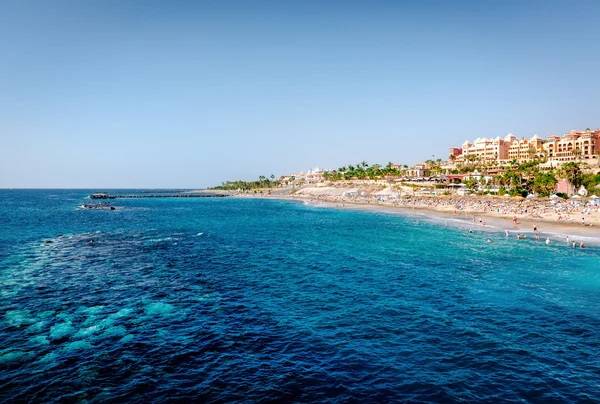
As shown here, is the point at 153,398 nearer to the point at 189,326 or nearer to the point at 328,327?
the point at 189,326

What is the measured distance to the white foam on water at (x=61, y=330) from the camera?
1959 cm

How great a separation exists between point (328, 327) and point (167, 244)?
35257 millimetres

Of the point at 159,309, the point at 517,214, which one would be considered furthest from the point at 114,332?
the point at 517,214

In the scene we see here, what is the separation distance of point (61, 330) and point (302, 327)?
14027mm

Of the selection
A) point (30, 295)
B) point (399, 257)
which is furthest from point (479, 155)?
point (30, 295)

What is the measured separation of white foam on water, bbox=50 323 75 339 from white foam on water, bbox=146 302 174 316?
4.37 m

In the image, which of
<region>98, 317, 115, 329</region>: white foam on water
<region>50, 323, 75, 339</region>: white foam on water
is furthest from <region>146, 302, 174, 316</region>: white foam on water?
<region>50, 323, 75, 339</region>: white foam on water

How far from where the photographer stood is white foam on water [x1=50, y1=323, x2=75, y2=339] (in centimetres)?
1959

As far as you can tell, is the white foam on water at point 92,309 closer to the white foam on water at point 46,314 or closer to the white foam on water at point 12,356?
the white foam on water at point 46,314

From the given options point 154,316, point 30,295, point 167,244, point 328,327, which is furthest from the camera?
point 167,244

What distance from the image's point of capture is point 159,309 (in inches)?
933

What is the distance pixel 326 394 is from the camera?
14156mm

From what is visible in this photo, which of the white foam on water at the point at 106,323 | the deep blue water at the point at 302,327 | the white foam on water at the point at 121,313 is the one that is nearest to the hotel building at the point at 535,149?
the deep blue water at the point at 302,327

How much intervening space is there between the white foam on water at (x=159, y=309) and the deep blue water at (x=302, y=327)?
0.19 metres
